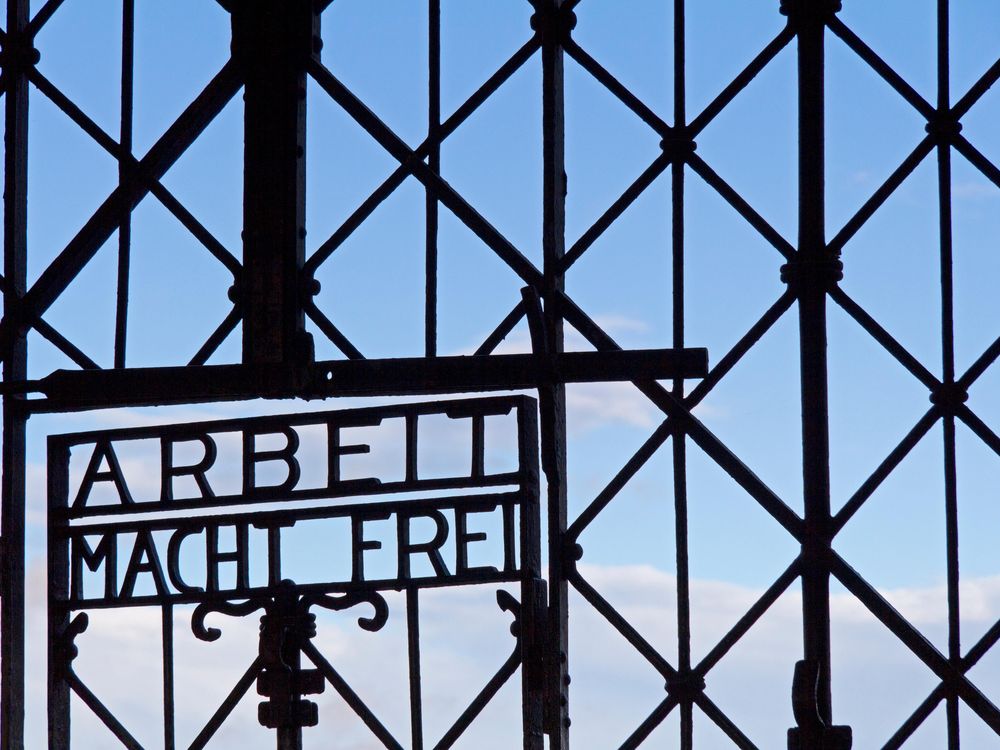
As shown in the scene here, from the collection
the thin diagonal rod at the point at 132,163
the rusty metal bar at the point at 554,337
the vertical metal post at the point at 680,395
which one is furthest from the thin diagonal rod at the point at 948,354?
the thin diagonal rod at the point at 132,163

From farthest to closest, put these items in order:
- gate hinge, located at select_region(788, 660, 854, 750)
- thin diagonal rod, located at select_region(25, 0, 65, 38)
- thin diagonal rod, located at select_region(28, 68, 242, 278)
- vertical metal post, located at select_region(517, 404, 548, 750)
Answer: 1. thin diagonal rod, located at select_region(25, 0, 65, 38)
2. thin diagonal rod, located at select_region(28, 68, 242, 278)
3. vertical metal post, located at select_region(517, 404, 548, 750)
4. gate hinge, located at select_region(788, 660, 854, 750)

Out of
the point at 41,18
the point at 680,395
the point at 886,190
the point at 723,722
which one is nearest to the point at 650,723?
the point at 723,722

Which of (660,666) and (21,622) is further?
(21,622)

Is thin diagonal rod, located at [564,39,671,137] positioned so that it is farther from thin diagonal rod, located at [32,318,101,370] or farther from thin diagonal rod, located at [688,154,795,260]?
thin diagonal rod, located at [32,318,101,370]

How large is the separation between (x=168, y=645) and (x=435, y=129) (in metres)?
1.66

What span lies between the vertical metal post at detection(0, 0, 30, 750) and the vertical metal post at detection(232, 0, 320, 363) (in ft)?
2.29

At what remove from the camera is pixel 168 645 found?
4863 mm

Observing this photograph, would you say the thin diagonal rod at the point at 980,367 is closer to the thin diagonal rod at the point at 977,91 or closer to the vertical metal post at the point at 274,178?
the thin diagonal rod at the point at 977,91

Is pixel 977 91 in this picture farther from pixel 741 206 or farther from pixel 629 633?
pixel 629 633

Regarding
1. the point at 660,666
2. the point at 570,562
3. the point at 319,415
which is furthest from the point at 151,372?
the point at 660,666

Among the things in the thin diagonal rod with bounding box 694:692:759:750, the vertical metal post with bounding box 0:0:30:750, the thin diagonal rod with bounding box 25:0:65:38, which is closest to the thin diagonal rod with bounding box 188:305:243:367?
the vertical metal post with bounding box 0:0:30:750

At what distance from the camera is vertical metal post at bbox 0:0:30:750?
5.00m

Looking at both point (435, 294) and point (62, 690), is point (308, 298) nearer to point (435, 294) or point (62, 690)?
point (435, 294)

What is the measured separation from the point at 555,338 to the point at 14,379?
5.22ft
